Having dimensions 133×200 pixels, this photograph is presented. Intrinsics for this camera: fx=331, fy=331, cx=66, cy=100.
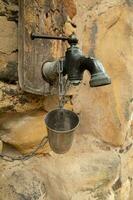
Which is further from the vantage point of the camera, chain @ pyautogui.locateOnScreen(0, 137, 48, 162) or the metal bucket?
chain @ pyautogui.locateOnScreen(0, 137, 48, 162)

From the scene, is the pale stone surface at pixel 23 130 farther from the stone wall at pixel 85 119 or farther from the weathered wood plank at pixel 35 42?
the weathered wood plank at pixel 35 42

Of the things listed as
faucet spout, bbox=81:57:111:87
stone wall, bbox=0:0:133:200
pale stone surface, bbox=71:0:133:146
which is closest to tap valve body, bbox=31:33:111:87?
faucet spout, bbox=81:57:111:87

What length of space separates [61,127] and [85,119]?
1.13 feet

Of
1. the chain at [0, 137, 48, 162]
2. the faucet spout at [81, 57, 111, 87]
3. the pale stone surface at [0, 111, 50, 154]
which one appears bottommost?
the chain at [0, 137, 48, 162]

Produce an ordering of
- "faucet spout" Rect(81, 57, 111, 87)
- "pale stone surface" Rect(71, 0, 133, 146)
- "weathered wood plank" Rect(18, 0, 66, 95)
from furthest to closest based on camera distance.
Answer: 1. "pale stone surface" Rect(71, 0, 133, 146)
2. "weathered wood plank" Rect(18, 0, 66, 95)
3. "faucet spout" Rect(81, 57, 111, 87)

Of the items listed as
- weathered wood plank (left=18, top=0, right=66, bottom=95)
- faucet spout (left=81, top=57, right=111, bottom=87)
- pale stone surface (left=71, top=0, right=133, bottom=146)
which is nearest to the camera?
faucet spout (left=81, top=57, right=111, bottom=87)

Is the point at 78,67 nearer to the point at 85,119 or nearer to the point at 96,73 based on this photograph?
the point at 96,73

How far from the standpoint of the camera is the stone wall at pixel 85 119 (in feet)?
2.99

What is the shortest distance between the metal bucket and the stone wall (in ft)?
0.49

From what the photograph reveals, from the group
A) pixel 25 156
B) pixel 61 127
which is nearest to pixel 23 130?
pixel 25 156

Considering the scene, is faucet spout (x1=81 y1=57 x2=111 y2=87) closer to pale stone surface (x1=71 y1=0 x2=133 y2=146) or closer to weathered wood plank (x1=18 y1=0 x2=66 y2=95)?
weathered wood plank (x1=18 y1=0 x2=66 y2=95)

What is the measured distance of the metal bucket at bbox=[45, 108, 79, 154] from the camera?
75cm

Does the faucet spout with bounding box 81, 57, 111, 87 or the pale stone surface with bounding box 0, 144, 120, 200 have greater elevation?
the faucet spout with bounding box 81, 57, 111, 87

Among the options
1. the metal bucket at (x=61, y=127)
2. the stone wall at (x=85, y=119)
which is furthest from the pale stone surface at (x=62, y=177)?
the metal bucket at (x=61, y=127)
